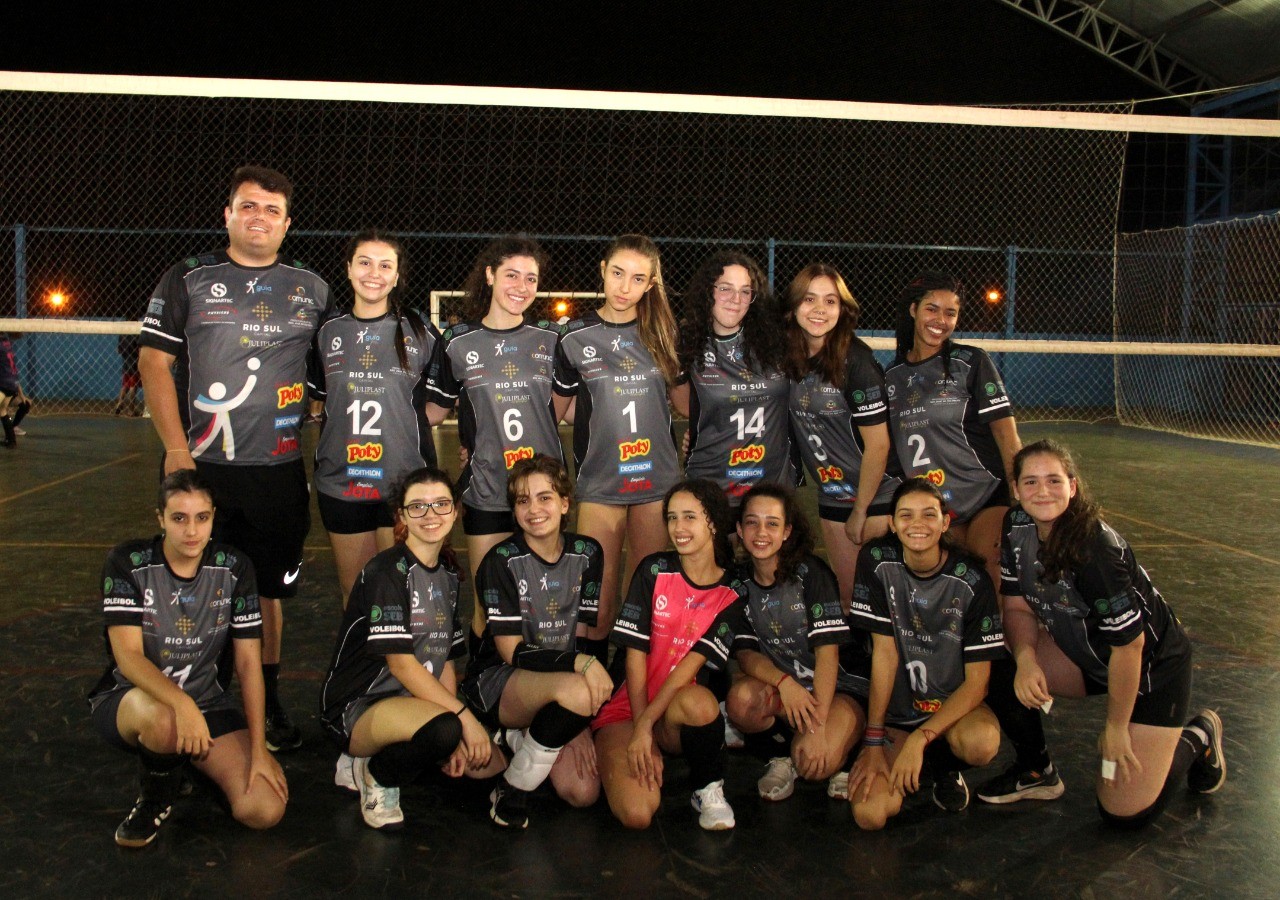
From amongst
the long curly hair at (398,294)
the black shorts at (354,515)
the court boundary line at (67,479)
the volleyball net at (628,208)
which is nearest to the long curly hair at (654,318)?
the long curly hair at (398,294)

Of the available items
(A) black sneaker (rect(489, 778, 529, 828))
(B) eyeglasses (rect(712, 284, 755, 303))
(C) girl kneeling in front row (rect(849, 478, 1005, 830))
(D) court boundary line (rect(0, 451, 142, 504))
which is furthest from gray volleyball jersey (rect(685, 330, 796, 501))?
(D) court boundary line (rect(0, 451, 142, 504))

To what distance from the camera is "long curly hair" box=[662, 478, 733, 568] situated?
3109 millimetres

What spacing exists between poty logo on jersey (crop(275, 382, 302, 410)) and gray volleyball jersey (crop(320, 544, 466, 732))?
730 mm

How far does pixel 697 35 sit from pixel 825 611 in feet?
45.8

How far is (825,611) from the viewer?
309cm

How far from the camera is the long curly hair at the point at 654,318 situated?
354cm

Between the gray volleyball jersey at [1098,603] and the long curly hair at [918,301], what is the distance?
74 centimetres

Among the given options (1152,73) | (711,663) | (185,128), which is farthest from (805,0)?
(711,663)

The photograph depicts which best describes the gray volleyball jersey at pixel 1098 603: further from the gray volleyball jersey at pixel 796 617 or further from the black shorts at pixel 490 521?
the black shorts at pixel 490 521

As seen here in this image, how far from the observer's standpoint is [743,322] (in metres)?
3.67

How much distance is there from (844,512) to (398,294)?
1662 mm

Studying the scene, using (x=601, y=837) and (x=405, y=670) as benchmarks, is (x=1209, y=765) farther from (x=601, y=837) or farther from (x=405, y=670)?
(x=405, y=670)

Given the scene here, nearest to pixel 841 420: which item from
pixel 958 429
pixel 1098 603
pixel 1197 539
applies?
pixel 958 429

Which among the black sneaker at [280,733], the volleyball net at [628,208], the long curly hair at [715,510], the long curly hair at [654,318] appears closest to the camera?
the long curly hair at [715,510]
